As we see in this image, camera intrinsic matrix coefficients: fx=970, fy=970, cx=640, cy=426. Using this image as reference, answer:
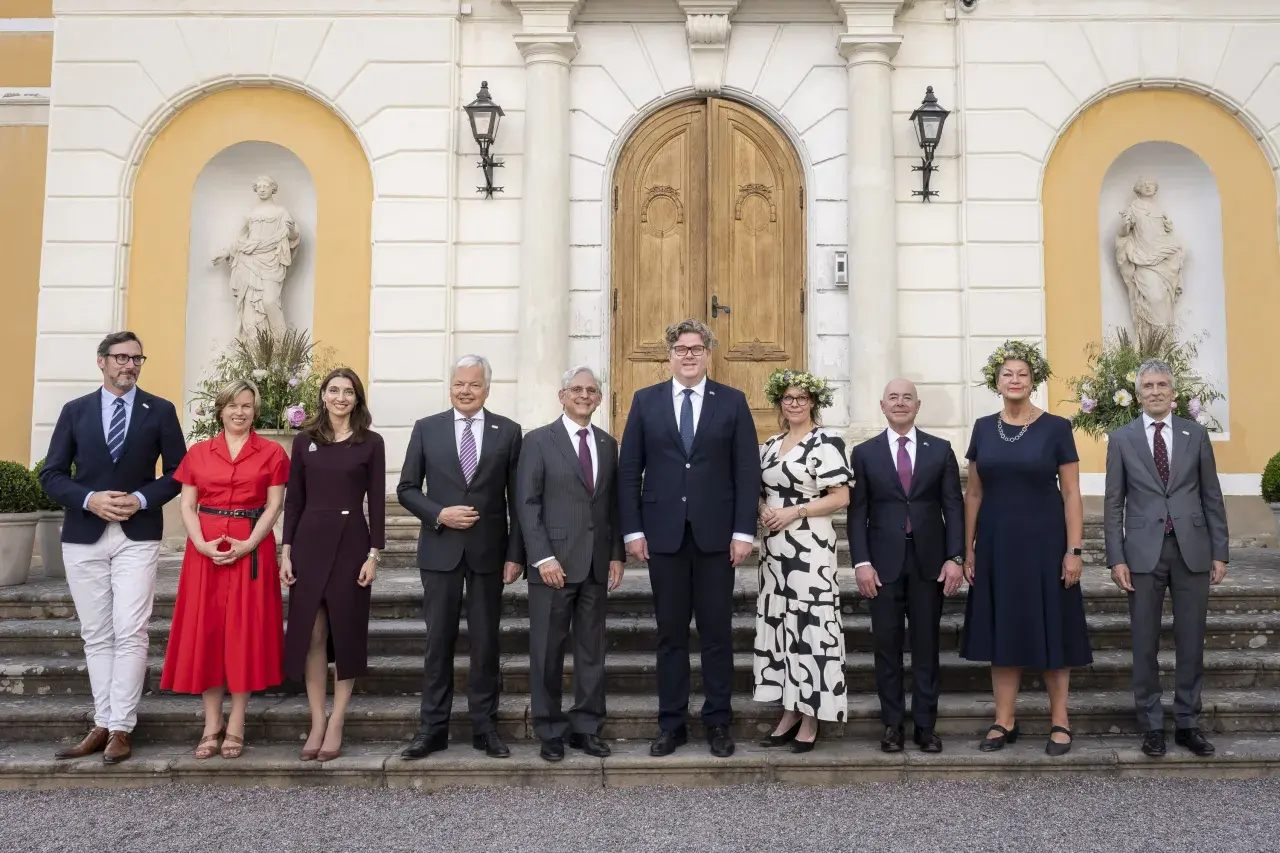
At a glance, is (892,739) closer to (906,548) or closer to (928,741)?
(928,741)

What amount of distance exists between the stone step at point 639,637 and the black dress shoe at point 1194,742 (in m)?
0.86

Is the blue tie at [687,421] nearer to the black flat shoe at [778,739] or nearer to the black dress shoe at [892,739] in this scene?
the black flat shoe at [778,739]

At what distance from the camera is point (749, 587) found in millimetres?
5668

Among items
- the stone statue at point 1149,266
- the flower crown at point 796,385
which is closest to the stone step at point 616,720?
the flower crown at point 796,385

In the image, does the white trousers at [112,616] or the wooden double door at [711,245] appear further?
the wooden double door at [711,245]

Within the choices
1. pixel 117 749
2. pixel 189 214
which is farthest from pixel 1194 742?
pixel 189 214

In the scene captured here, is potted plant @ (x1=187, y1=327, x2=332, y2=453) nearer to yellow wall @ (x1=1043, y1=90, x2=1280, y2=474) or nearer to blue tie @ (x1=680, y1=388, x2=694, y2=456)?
blue tie @ (x1=680, y1=388, x2=694, y2=456)

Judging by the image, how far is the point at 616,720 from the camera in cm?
455

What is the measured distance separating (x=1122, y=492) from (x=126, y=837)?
176 inches

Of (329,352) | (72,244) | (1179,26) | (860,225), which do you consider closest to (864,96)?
(860,225)

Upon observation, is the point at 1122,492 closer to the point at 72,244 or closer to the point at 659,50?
the point at 659,50

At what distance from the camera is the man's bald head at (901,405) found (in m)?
4.46

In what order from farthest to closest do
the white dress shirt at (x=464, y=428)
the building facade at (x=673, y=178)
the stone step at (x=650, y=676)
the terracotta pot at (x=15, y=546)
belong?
the building facade at (x=673, y=178) < the terracotta pot at (x=15, y=546) < the stone step at (x=650, y=676) < the white dress shirt at (x=464, y=428)

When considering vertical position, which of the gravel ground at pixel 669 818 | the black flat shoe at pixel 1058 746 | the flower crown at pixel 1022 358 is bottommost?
the gravel ground at pixel 669 818
